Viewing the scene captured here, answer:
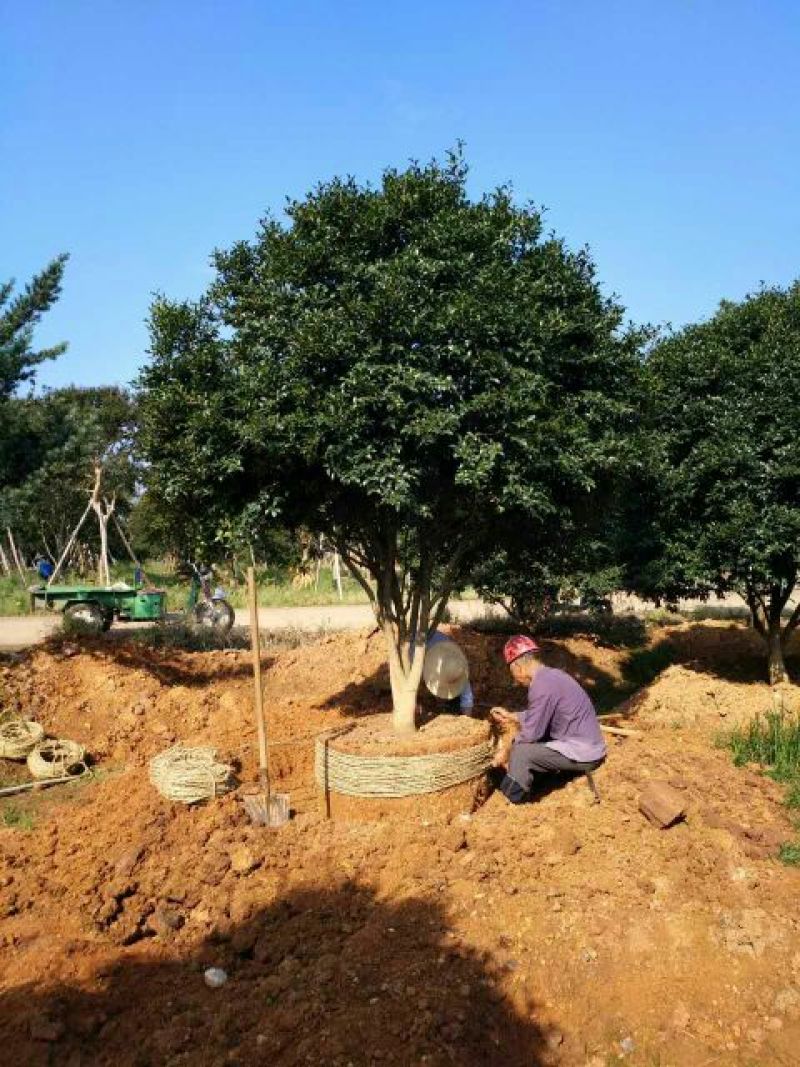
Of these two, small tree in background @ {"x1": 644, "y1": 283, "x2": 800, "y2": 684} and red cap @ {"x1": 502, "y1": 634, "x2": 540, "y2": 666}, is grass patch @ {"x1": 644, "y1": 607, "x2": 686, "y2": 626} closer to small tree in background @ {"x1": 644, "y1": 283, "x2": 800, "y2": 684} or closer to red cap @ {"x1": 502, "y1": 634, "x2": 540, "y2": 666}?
small tree in background @ {"x1": 644, "y1": 283, "x2": 800, "y2": 684}

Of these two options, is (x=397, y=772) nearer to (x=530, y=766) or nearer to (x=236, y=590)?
(x=530, y=766)

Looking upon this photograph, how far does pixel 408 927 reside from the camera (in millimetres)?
4719

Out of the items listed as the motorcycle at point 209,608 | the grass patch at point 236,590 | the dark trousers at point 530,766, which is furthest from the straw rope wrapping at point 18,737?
the grass patch at point 236,590

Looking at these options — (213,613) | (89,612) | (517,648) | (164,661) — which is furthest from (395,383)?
(89,612)

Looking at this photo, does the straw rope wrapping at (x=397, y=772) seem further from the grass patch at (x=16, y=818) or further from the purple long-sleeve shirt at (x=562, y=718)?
the grass patch at (x=16, y=818)

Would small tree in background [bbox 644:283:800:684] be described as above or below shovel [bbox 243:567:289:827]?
above

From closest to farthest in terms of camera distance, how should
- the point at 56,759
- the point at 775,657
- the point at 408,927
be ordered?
the point at 408,927
the point at 56,759
the point at 775,657

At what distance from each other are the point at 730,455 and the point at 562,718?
484cm

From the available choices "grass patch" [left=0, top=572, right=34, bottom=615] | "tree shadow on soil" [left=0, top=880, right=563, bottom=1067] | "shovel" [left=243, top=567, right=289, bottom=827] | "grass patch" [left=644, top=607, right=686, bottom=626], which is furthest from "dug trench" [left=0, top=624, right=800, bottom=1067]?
"grass patch" [left=0, top=572, right=34, bottom=615]

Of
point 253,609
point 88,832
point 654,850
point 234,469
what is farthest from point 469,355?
point 88,832

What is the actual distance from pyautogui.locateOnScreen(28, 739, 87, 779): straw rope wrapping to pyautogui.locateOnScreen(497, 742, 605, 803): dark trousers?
15.4 ft

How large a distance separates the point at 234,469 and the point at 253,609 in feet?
3.66

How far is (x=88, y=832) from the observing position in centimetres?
635

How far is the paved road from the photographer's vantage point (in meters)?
16.8
